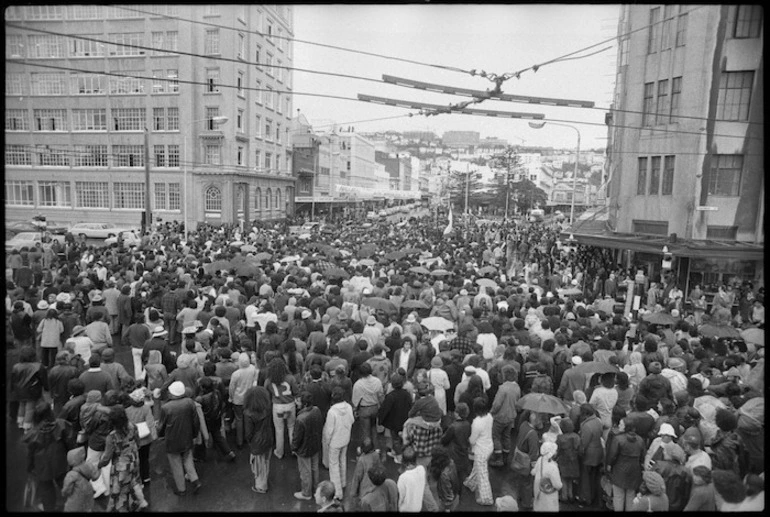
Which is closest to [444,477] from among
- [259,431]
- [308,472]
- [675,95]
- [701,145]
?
[308,472]

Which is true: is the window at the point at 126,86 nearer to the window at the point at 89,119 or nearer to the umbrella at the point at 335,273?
the window at the point at 89,119

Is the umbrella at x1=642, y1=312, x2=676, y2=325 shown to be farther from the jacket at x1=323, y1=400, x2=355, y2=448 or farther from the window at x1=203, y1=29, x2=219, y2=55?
the window at x1=203, y1=29, x2=219, y2=55

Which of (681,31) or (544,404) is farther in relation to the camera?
(681,31)

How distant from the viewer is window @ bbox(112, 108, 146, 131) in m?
41.2

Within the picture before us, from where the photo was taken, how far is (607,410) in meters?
7.04

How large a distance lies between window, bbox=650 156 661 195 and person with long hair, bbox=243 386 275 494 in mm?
20174

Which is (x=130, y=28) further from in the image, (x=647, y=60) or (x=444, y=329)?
(x=444, y=329)

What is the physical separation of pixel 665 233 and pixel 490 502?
18.0 meters

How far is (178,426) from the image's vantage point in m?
6.39

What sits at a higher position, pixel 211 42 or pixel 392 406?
pixel 211 42

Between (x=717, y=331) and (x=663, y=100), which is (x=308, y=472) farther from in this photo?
(x=663, y=100)

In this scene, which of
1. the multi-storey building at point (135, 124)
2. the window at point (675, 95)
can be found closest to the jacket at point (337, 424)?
the window at point (675, 95)

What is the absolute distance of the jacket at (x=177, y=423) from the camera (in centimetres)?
637

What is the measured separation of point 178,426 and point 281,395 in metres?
1.34
